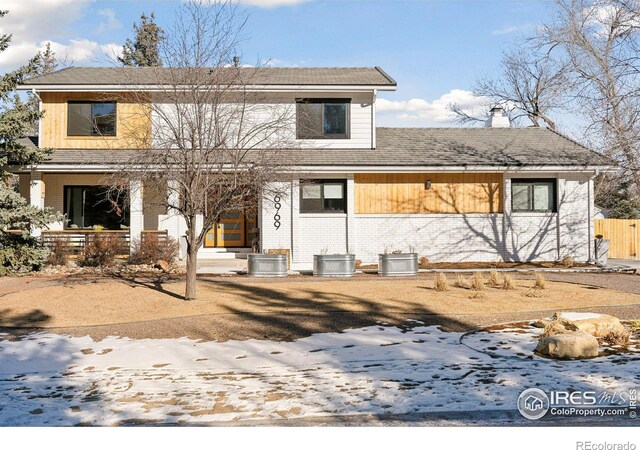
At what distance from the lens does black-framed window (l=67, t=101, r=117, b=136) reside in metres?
21.4

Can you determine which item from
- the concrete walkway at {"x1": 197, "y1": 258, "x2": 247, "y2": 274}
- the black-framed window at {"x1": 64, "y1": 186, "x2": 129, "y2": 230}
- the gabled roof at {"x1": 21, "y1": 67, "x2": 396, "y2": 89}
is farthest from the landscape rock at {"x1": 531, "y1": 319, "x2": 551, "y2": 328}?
the black-framed window at {"x1": 64, "y1": 186, "x2": 129, "y2": 230}

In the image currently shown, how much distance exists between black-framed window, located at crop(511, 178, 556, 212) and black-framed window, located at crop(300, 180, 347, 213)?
6303 millimetres

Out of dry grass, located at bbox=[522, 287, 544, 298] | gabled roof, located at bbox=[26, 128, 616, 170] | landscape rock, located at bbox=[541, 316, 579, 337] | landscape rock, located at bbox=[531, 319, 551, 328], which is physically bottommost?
landscape rock, located at bbox=[531, 319, 551, 328]

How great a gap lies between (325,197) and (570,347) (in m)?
13.2

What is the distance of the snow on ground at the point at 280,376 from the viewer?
5.98m

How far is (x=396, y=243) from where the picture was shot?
20.5 metres

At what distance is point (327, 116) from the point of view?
21406 millimetres

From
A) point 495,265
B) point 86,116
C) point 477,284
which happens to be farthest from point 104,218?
point 477,284

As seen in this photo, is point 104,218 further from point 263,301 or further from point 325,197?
point 263,301

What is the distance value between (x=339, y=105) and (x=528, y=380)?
16.1m

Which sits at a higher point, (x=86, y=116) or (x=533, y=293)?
(x=86, y=116)

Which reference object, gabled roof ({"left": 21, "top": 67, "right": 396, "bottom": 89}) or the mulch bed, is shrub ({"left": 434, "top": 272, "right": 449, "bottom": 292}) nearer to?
the mulch bed

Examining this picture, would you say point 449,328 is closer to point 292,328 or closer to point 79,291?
point 292,328
